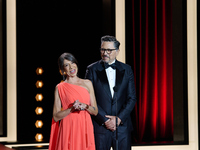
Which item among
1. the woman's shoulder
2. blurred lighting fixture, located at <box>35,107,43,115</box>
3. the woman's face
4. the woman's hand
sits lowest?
A: blurred lighting fixture, located at <box>35,107,43,115</box>

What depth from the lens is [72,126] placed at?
285 cm

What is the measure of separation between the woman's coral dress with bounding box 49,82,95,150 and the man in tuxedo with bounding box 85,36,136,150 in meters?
0.29

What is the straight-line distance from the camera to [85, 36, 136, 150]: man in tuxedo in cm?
315

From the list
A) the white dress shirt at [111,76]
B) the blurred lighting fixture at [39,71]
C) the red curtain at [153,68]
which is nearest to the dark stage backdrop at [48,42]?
the blurred lighting fixture at [39,71]

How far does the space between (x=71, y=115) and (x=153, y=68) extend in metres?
1.90

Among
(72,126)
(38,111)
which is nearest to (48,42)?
(38,111)

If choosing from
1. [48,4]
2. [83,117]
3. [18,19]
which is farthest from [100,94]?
[48,4]

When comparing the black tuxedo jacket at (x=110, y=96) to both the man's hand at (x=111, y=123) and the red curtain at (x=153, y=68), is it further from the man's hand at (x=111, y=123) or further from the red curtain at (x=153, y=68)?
the red curtain at (x=153, y=68)

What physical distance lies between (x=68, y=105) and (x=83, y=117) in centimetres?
16

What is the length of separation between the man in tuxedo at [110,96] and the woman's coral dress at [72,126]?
29 centimetres

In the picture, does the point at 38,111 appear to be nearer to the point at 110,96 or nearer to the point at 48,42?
the point at 48,42

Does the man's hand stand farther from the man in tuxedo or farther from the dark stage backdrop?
the dark stage backdrop

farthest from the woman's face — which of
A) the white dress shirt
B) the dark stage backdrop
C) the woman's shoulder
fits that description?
the dark stage backdrop

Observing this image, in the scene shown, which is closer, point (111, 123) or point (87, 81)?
point (87, 81)
